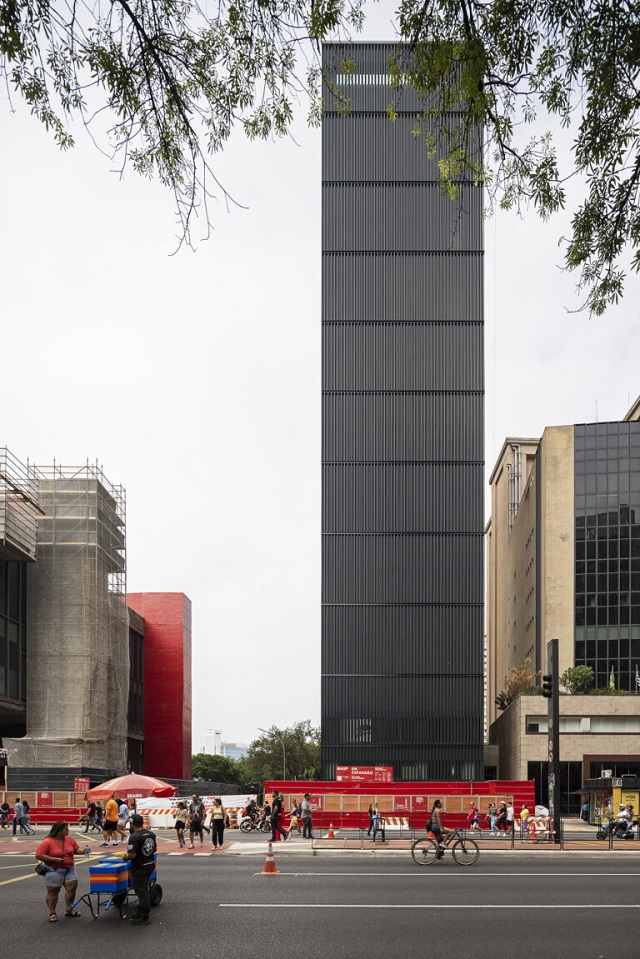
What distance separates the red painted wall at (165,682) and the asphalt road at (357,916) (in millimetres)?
76669

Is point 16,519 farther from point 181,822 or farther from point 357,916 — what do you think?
point 357,916

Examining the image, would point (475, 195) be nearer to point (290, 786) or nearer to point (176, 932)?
point (290, 786)

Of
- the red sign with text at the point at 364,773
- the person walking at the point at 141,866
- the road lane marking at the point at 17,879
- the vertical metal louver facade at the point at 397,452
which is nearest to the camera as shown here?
the person walking at the point at 141,866

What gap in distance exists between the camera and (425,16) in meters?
9.30

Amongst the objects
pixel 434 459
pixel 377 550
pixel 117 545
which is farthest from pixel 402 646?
pixel 117 545

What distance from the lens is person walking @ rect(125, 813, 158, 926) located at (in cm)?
1639

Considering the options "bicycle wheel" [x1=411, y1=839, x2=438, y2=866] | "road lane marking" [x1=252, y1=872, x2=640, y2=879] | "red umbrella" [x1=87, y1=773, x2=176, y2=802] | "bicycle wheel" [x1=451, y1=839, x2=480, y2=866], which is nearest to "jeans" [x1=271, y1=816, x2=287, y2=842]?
"red umbrella" [x1=87, y1=773, x2=176, y2=802]

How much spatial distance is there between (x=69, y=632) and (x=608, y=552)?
3749cm

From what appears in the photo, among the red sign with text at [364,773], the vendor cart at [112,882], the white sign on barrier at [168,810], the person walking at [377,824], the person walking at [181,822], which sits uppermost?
the vendor cart at [112,882]

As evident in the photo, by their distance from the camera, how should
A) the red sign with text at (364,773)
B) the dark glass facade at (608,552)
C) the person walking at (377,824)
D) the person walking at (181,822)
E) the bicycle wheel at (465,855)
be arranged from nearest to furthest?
1. the bicycle wheel at (465,855)
2. the person walking at (181,822)
3. the person walking at (377,824)
4. the red sign with text at (364,773)
5. the dark glass facade at (608,552)

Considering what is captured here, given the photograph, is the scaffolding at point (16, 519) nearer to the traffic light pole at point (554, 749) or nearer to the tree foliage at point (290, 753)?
the traffic light pole at point (554, 749)

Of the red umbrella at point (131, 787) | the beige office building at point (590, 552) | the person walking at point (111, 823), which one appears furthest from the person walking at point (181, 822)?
the beige office building at point (590, 552)

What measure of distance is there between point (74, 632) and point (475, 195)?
164 ft

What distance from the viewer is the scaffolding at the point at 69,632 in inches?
2438
